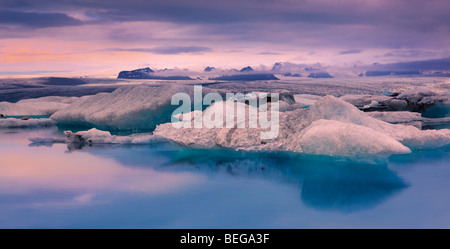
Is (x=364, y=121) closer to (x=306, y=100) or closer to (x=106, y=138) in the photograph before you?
(x=106, y=138)

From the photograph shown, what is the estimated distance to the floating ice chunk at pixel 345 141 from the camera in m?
4.28

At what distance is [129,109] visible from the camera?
27.4 feet

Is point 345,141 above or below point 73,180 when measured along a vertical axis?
above

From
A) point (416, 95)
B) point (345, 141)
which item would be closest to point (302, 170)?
point (345, 141)

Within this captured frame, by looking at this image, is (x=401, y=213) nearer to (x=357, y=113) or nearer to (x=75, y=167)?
(x=357, y=113)

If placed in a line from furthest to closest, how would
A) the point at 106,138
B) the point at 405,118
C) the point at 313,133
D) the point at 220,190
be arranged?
the point at 405,118 → the point at 106,138 → the point at 313,133 → the point at 220,190

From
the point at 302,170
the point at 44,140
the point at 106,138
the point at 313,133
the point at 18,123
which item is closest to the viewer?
the point at 313,133

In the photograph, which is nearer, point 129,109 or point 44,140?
point 44,140

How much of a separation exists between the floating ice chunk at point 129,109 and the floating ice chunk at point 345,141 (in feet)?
14.2

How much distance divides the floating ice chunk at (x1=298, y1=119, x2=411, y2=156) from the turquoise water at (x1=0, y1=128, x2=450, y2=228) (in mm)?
313

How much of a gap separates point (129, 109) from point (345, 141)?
5.21 m

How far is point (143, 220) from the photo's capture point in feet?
11.0

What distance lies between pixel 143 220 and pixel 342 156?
8.32 ft

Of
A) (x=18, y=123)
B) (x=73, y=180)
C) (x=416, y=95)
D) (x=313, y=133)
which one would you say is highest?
(x=416, y=95)
